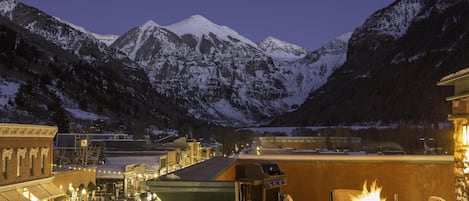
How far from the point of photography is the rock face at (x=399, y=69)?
331 ft

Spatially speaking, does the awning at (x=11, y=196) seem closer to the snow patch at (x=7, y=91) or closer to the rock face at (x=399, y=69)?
the snow patch at (x=7, y=91)

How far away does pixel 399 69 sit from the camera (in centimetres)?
12462

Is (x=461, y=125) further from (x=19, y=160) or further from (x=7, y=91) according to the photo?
(x=7, y=91)

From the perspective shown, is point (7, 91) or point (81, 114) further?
point (81, 114)

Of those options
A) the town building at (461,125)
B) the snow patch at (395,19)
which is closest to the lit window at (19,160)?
the town building at (461,125)

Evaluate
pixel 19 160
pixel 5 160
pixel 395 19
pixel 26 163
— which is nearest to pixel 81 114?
pixel 26 163

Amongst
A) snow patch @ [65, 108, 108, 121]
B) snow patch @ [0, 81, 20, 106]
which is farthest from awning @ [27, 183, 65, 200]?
snow patch @ [65, 108, 108, 121]

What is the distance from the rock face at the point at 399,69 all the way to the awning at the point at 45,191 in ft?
230

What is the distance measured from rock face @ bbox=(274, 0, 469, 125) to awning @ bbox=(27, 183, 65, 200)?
2764 inches

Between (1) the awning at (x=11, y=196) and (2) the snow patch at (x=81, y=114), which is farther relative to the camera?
(2) the snow patch at (x=81, y=114)

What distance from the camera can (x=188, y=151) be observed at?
5219 cm

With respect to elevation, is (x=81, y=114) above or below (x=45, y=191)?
above

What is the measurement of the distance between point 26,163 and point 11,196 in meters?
2.21

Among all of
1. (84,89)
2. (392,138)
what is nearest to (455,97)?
(392,138)
